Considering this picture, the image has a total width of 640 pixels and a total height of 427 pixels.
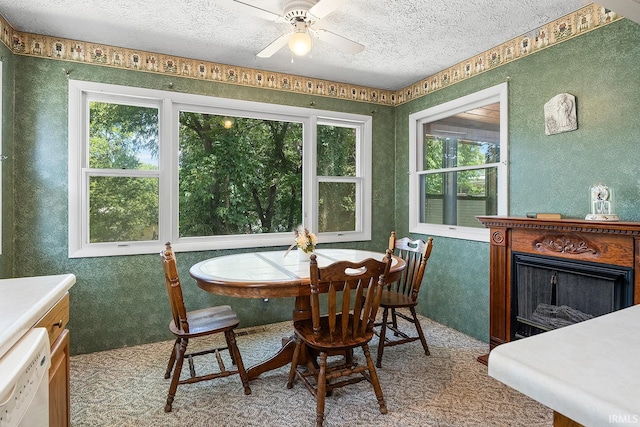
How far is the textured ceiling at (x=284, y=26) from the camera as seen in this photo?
2273mm

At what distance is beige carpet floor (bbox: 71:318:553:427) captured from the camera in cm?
198

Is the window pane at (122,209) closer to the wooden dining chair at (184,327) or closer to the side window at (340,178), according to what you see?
the wooden dining chair at (184,327)

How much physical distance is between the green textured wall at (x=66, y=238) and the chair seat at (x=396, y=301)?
57.6 inches

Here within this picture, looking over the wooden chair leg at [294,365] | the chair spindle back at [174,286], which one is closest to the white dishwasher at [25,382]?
the chair spindle back at [174,286]

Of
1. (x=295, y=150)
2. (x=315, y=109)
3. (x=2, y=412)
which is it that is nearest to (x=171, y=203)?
(x=295, y=150)

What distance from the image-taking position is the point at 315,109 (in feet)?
12.1

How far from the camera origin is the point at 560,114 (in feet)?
8.11

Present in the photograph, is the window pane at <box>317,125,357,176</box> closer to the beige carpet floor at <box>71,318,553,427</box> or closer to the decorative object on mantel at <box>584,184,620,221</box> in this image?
the beige carpet floor at <box>71,318,553,427</box>

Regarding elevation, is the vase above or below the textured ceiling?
below

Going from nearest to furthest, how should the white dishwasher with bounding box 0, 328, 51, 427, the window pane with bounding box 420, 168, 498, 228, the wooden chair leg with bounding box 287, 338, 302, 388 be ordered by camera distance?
the white dishwasher with bounding box 0, 328, 51, 427 < the wooden chair leg with bounding box 287, 338, 302, 388 < the window pane with bounding box 420, 168, 498, 228

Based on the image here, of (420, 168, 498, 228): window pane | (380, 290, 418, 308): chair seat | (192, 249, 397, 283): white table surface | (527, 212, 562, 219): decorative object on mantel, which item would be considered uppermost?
(420, 168, 498, 228): window pane

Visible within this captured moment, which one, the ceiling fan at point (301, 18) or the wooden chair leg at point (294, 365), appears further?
the wooden chair leg at point (294, 365)

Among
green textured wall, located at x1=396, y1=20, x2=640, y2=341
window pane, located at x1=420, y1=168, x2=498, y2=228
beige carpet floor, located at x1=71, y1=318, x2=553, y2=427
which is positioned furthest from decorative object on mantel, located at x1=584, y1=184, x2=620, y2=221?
beige carpet floor, located at x1=71, y1=318, x2=553, y2=427

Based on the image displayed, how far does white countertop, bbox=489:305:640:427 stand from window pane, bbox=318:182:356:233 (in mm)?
3053
